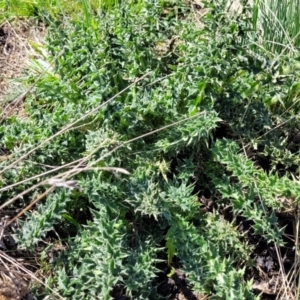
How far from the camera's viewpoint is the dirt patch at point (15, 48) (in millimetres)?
3211

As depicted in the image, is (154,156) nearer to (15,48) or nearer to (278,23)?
(278,23)

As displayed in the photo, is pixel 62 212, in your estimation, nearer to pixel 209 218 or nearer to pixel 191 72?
pixel 209 218

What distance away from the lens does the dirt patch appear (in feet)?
10.5

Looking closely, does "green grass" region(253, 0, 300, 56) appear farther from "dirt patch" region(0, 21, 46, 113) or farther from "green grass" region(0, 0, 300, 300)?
"dirt patch" region(0, 21, 46, 113)

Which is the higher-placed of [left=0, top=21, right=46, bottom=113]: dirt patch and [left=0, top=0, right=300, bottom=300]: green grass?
[left=0, top=21, right=46, bottom=113]: dirt patch

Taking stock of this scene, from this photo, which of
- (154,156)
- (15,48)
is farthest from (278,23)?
(15,48)

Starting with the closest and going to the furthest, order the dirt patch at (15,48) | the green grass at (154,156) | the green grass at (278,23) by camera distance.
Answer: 1. the green grass at (154,156)
2. the green grass at (278,23)
3. the dirt patch at (15,48)

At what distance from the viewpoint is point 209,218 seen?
239 centimetres

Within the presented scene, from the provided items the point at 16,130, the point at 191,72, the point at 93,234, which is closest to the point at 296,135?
the point at 191,72

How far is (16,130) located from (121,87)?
472 millimetres

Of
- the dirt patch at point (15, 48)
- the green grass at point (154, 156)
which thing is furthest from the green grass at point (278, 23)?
the dirt patch at point (15, 48)

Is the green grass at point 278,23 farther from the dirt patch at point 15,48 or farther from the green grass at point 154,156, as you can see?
the dirt patch at point 15,48

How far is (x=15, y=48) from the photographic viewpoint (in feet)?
11.1

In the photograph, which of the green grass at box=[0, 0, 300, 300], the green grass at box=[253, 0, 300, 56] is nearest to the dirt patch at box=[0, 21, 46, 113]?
the green grass at box=[0, 0, 300, 300]
